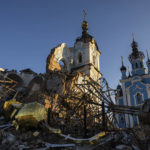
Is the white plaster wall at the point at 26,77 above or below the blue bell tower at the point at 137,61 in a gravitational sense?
below

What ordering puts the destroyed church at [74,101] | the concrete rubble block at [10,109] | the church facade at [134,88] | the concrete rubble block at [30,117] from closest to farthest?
the destroyed church at [74,101], the concrete rubble block at [30,117], the concrete rubble block at [10,109], the church facade at [134,88]

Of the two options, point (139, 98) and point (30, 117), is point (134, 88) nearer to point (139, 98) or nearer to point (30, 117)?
point (139, 98)

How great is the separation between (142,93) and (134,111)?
24871mm

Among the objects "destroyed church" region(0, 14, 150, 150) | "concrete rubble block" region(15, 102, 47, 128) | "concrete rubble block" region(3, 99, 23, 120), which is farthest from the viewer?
"concrete rubble block" region(3, 99, 23, 120)

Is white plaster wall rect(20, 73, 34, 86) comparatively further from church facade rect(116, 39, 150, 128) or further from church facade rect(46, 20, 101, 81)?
church facade rect(116, 39, 150, 128)

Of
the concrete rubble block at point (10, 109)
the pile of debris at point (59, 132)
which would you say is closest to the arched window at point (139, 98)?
the pile of debris at point (59, 132)

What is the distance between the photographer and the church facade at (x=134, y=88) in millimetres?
28816

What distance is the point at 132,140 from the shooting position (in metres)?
5.50

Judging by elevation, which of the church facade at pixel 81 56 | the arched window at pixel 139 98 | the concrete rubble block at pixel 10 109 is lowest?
the concrete rubble block at pixel 10 109

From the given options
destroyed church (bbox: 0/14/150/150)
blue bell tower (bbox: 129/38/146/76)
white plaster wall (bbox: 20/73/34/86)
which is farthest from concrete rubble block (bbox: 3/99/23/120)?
blue bell tower (bbox: 129/38/146/76)

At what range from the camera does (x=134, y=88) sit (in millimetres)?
30422

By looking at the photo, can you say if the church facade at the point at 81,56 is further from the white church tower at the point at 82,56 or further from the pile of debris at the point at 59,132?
the pile of debris at the point at 59,132

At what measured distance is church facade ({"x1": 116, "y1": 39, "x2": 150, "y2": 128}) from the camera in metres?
28.8

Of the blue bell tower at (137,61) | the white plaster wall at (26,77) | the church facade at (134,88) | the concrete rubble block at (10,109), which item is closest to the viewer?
the concrete rubble block at (10,109)
